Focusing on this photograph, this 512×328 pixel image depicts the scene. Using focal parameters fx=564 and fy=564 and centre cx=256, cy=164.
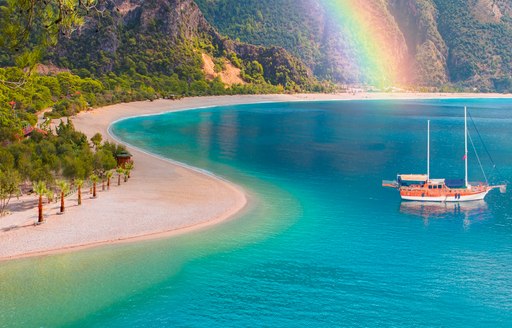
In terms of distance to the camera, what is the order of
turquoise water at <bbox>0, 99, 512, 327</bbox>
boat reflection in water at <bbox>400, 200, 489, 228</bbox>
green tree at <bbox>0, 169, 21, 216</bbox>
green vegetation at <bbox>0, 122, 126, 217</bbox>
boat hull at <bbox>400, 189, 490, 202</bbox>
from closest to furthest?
1. turquoise water at <bbox>0, 99, 512, 327</bbox>
2. green tree at <bbox>0, 169, 21, 216</bbox>
3. green vegetation at <bbox>0, 122, 126, 217</bbox>
4. boat reflection in water at <bbox>400, 200, 489, 228</bbox>
5. boat hull at <bbox>400, 189, 490, 202</bbox>

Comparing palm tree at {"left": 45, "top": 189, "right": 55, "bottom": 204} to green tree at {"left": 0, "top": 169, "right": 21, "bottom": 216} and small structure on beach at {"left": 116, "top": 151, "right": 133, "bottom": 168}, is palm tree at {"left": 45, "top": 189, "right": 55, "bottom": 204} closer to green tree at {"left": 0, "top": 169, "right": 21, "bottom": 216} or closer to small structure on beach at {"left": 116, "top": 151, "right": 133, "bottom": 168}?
green tree at {"left": 0, "top": 169, "right": 21, "bottom": 216}

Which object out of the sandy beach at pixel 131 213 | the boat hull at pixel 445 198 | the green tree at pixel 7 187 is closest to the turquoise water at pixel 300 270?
the boat hull at pixel 445 198

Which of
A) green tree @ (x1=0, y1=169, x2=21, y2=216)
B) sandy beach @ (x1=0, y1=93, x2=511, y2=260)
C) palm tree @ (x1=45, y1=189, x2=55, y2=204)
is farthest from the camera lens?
green tree @ (x1=0, y1=169, x2=21, y2=216)

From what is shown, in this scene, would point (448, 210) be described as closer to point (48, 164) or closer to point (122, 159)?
point (122, 159)

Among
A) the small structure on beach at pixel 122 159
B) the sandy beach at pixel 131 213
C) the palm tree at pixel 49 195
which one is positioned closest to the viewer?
the sandy beach at pixel 131 213

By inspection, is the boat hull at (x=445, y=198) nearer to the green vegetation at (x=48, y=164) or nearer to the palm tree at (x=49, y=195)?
the green vegetation at (x=48, y=164)

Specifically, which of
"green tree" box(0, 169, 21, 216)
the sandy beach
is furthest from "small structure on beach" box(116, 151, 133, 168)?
"green tree" box(0, 169, 21, 216)

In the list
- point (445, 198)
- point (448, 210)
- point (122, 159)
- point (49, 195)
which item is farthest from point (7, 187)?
point (445, 198)
